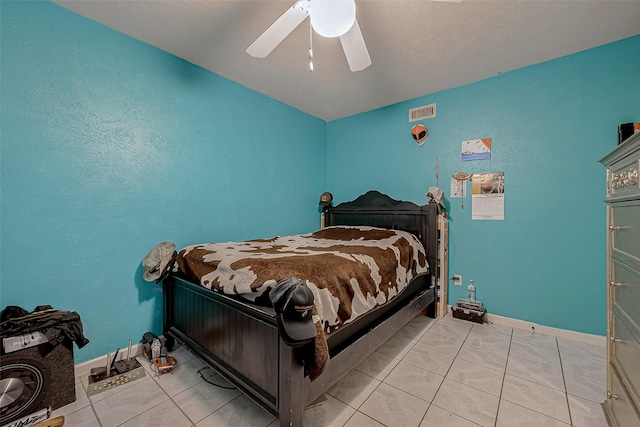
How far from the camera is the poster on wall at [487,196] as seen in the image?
2762 millimetres

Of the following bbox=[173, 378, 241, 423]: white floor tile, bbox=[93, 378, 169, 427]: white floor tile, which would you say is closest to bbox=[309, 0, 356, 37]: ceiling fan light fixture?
bbox=[173, 378, 241, 423]: white floor tile

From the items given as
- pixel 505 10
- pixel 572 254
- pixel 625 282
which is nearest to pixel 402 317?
pixel 625 282

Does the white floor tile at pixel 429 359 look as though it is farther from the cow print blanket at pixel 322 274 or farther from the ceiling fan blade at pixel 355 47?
the ceiling fan blade at pixel 355 47

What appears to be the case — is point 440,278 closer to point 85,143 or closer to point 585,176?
point 585,176

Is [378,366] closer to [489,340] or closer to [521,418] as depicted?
[521,418]

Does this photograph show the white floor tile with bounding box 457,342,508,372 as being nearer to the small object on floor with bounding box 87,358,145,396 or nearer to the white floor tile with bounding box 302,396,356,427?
the white floor tile with bounding box 302,396,356,427

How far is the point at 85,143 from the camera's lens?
193cm

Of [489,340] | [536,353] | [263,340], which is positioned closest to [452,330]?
[489,340]

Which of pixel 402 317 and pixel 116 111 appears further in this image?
pixel 402 317

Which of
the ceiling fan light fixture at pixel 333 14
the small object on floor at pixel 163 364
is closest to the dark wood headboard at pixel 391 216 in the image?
the ceiling fan light fixture at pixel 333 14

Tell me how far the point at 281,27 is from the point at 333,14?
0.41 meters

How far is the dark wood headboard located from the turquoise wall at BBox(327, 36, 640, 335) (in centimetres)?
28

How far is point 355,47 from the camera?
66.1 inches

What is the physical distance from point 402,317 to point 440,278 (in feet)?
3.14
